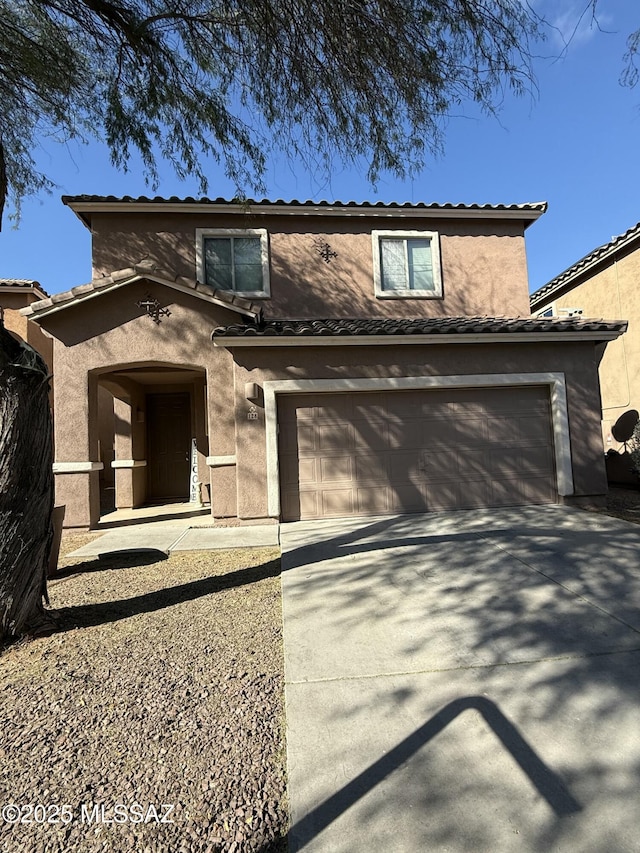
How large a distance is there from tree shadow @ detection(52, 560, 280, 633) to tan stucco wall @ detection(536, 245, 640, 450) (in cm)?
1170

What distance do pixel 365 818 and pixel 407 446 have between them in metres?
7.18

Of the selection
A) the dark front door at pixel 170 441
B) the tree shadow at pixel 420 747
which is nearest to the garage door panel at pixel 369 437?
the tree shadow at pixel 420 747

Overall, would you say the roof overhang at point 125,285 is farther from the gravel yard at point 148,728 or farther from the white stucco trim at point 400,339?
the gravel yard at point 148,728

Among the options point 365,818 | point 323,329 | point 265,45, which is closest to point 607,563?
point 365,818

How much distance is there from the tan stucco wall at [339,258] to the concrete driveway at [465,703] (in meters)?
7.20

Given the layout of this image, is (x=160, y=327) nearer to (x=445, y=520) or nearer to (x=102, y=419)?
(x=445, y=520)

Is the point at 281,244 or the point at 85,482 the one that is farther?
the point at 281,244

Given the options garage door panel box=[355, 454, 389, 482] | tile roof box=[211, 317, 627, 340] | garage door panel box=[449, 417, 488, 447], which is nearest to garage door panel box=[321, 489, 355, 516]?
garage door panel box=[355, 454, 389, 482]

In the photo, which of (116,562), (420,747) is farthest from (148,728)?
(116,562)

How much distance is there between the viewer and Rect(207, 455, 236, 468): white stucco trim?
8594 mm

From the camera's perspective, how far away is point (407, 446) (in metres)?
8.97

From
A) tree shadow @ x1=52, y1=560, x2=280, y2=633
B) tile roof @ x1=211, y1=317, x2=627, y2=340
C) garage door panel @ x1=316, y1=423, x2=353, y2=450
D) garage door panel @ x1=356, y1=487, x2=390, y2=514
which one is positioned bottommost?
tree shadow @ x1=52, y1=560, x2=280, y2=633

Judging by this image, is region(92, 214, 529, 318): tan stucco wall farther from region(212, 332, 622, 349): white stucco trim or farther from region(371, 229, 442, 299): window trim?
region(212, 332, 622, 349): white stucco trim

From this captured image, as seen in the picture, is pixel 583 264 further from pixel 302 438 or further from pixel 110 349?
pixel 110 349
